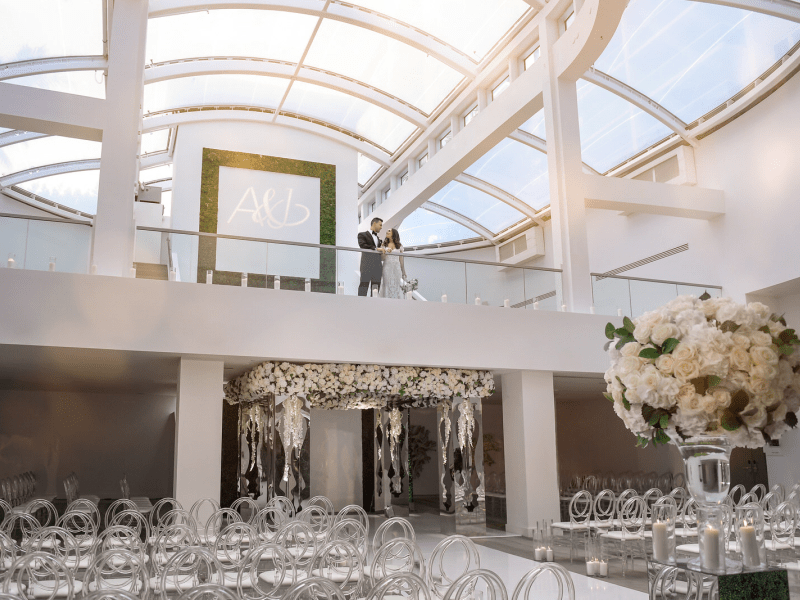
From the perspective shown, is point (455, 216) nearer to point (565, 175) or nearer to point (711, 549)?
point (565, 175)

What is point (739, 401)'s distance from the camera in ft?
8.05

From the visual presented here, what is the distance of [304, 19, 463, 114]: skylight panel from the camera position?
43.2ft

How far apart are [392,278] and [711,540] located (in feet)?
25.9

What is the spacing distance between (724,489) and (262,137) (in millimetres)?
15074

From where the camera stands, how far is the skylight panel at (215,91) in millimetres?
14691

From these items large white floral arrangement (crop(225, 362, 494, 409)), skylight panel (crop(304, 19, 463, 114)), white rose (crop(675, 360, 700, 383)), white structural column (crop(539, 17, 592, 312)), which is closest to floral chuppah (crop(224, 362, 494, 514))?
large white floral arrangement (crop(225, 362, 494, 409))

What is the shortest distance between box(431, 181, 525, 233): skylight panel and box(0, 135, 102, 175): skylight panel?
344 inches

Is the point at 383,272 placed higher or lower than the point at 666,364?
higher

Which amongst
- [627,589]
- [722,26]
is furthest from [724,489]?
[722,26]

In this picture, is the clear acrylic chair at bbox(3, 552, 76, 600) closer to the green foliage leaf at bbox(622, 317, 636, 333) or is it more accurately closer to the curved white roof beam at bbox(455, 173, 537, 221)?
the green foliage leaf at bbox(622, 317, 636, 333)

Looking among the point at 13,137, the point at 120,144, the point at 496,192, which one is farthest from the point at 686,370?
the point at 13,137

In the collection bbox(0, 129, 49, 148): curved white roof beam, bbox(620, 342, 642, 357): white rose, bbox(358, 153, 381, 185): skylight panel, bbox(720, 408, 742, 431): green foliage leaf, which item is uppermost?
bbox(358, 153, 381, 185): skylight panel

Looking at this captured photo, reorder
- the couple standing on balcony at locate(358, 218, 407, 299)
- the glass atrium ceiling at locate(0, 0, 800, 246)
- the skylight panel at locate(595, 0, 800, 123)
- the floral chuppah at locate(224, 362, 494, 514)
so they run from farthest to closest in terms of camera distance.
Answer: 1. the glass atrium ceiling at locate(0, 0, 800, 246)
2. the skylight panel at locate(595, 0, 800, 123)
3. the couple standing on balcony at locate(358, 218, 407, 299)
4. the floral chuppah at locate(224, 362, 494, 514)

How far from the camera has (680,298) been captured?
2.66m
